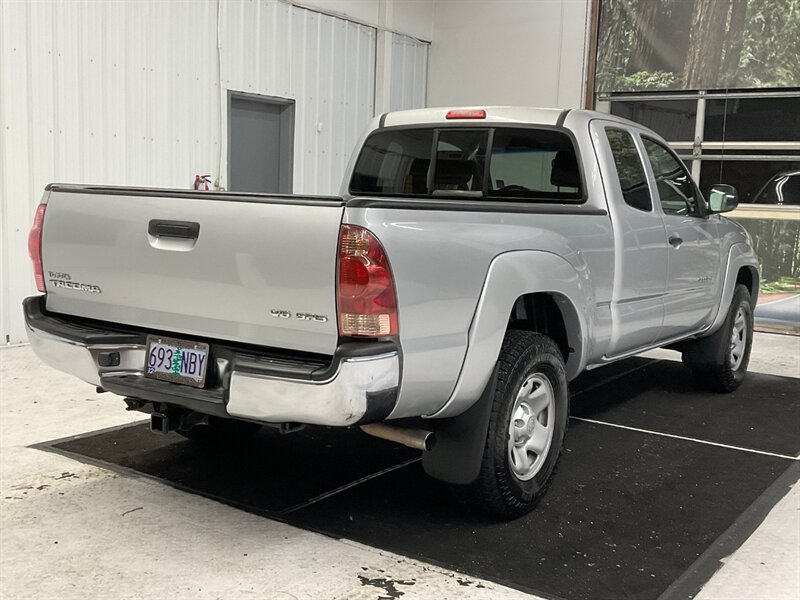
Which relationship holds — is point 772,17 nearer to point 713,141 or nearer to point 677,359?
point 713,141

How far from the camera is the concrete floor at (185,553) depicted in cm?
301

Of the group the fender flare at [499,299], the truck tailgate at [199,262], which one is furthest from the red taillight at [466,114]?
the truck tailgate at [199,262]

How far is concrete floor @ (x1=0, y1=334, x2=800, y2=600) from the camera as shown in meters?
3.01

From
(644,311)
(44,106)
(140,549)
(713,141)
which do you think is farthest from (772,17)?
(140,549)

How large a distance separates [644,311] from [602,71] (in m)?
7.33

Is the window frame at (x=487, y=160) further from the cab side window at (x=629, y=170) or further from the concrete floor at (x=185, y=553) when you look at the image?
the concrete floor at (x=185, y=553)

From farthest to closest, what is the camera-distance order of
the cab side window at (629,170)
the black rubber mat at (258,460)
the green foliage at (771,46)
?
the green foliage at (771,46), the cab side window at (629,170), the black rubber mat at (258,460)

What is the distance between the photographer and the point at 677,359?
775 cm

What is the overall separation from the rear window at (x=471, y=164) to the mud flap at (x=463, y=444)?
1.50 m

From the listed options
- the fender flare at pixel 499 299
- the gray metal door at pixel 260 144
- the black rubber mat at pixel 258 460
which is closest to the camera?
the fender flare at pixel 499 299

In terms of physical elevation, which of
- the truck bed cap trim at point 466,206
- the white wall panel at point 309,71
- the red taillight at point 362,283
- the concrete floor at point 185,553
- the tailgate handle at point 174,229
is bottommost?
the concrete floor at point 185,553

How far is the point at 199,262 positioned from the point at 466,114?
6.97ft

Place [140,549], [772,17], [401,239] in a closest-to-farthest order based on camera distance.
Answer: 1. [401,239]
2. [140,549]
3. [772,17]

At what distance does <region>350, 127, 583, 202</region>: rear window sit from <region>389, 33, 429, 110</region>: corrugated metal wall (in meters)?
7.07
